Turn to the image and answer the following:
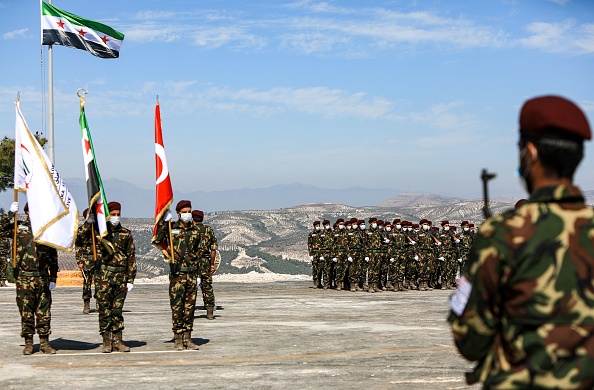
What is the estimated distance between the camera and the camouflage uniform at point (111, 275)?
12617mm

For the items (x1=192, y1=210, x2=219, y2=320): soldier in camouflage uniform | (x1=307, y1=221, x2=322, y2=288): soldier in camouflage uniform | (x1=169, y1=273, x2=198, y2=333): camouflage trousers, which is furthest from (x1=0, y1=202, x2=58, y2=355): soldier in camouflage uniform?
(x1=307, y1=221, x2=322, y2=288): soldier in camouflage uniform

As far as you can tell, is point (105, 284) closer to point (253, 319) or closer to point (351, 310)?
point (253, 319)

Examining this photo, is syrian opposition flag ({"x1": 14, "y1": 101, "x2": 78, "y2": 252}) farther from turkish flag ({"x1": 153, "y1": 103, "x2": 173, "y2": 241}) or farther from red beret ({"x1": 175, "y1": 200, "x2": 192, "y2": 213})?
red beret ({"x1": 175, "y1": 200, "x2": 192, "y2": 213})

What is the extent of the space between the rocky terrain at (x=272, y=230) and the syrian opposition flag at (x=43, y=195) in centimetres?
5420

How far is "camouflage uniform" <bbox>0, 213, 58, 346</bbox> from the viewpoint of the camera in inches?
490

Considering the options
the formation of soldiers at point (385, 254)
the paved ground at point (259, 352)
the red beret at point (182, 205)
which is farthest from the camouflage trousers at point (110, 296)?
the formation of soldiers at point (385, 254)

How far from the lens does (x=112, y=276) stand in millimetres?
12648

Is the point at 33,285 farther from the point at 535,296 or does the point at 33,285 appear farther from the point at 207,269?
the point at 535,296

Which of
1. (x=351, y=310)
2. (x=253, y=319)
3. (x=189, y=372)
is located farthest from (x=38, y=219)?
(x=351, y=310)

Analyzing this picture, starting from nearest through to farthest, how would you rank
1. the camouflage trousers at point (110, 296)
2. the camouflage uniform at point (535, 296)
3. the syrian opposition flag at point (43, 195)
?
the camouflage uniform at point (535, 296) < the syrian opposition flag at point (43, 195) < the camouflage trousers at point (110, 296)

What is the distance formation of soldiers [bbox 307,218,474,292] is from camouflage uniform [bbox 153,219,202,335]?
13.8m

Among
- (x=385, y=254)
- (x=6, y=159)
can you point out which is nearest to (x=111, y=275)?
(x=385, y=254)

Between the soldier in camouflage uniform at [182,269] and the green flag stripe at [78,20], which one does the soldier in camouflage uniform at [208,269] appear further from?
the green flag stripe at [78,20]

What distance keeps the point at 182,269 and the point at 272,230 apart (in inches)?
3969
